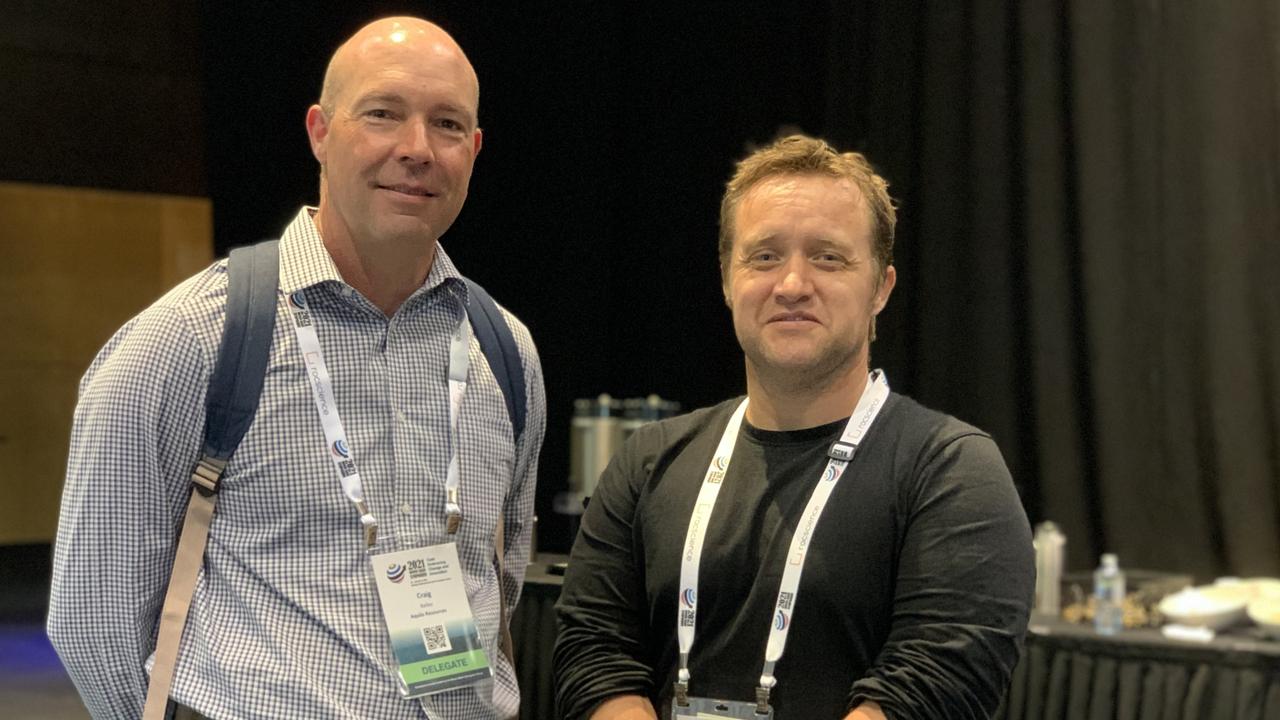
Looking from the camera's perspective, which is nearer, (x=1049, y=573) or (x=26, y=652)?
(x=1049, y=573)

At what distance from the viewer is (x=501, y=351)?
1934mm

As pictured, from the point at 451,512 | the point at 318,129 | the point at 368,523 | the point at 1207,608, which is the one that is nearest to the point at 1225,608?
the point at 1207,608

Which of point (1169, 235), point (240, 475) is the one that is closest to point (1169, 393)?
point (1169, 235)

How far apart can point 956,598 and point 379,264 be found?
32.0 inches

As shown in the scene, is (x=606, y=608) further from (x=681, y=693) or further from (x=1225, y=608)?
(x=1225, y=608)

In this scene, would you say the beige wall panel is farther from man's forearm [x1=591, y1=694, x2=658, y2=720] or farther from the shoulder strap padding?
man's forearm [x1=591, y1=694, x2=658, y2=720]

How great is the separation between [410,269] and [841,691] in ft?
2.45

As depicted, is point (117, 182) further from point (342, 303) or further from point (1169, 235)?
point (342, 303)

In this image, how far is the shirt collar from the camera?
5.67 feet

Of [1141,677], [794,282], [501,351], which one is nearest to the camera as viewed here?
[794,282]

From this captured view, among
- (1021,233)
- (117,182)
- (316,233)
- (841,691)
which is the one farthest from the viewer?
(117,182)

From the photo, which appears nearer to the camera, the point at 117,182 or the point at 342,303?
the point at 342,303

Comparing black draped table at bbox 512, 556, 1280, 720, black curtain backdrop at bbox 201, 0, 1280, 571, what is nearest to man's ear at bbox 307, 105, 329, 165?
black draped table at bbox 512, 556, 1280, 720

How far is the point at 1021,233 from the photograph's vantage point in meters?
5.19
